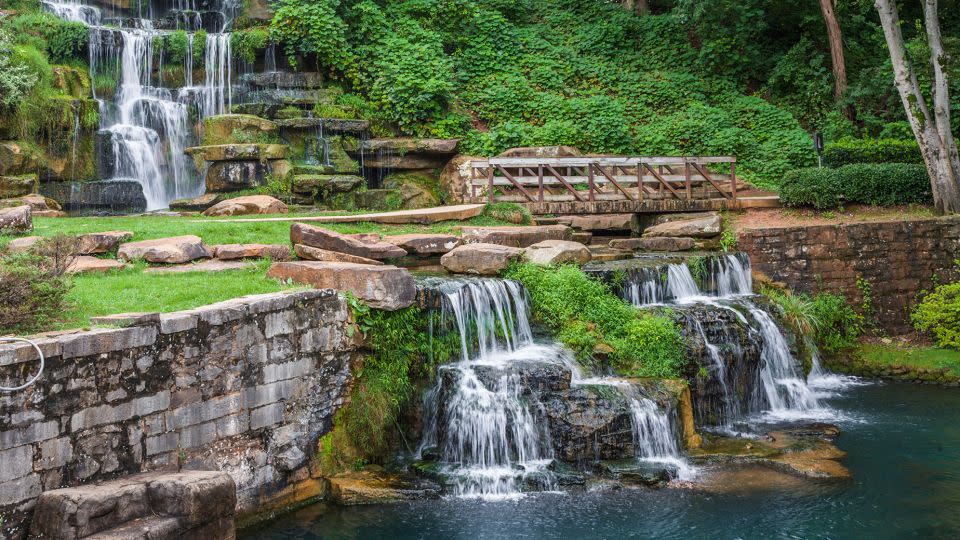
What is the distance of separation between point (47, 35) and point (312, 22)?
637 centimetres

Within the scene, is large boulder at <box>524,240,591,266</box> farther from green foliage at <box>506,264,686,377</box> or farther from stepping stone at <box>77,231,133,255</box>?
stepping stone at <box>77,231,133,255</box>

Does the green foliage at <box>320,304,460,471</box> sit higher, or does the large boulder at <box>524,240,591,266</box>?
the large boulder at <box>524,240,591,266</box>

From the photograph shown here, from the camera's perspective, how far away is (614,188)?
62.1ft

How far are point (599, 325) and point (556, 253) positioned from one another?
1445mm

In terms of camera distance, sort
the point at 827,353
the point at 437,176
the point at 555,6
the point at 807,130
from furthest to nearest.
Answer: the point at 555,6, the point at 807,130, the point at 437,176, the point at 827,353

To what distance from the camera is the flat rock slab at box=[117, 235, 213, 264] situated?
32.3 ft

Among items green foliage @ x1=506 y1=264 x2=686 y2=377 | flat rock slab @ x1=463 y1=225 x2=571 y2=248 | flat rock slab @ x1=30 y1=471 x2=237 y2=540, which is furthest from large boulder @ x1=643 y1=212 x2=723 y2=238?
flat rock slab @ x1=30 y1=471 x2=237 y2=540

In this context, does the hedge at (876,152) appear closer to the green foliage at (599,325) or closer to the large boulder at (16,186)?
the green foliage at (599,325)

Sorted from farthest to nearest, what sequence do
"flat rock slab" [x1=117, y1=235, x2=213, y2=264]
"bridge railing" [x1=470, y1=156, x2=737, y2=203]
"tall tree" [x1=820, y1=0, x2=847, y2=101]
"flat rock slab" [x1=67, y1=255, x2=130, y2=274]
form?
"tall tree" [x1=820, y1=0, x2=847, y2=101], "bridge railing" [x1=470, y1=156, x2=737, y2=203], "flat rock slab" [x1=117, y1=235, x2=213, y2=264], "flat rock slab" [x1=67, y1=255, x2=130, y2=274]

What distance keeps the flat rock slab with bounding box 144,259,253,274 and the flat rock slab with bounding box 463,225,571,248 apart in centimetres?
373

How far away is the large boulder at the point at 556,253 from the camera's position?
1176 cm

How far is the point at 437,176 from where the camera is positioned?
20031 mm

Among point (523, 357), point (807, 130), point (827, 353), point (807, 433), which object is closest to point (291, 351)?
point (523, 357)

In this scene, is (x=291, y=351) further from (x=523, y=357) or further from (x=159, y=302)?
(x=523, y=357)
